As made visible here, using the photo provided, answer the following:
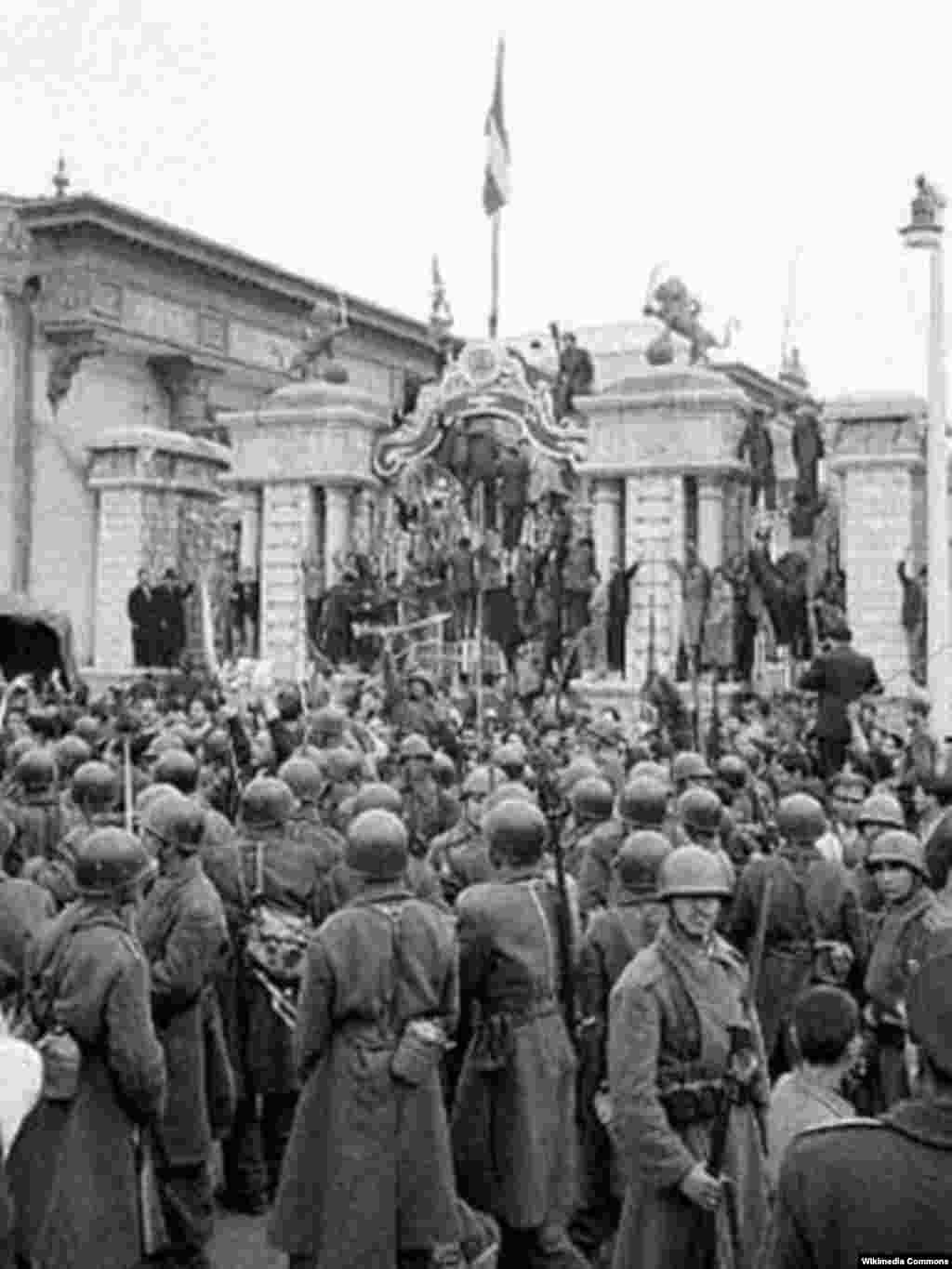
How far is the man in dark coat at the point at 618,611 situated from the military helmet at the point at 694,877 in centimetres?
1971

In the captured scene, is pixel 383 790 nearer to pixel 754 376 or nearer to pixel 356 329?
pixel 754 376

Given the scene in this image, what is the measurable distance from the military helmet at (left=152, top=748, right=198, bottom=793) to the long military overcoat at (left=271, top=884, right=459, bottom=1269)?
3163 millimetres

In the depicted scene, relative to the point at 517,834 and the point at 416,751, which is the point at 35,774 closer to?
the point at 416,751

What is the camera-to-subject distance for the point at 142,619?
92.6 ft

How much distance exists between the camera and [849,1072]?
5387 millimetres

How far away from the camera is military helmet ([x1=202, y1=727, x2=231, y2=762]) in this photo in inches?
499

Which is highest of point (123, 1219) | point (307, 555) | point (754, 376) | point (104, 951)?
point (754, 376)

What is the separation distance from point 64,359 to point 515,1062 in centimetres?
3031

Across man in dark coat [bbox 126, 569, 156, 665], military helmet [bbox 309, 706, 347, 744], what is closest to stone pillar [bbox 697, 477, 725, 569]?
man in dark coat [bbox 126, 569, 156, 665]

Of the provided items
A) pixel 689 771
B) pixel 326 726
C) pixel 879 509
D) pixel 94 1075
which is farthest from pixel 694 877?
pixel 879 509

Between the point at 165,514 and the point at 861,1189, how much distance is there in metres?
27.1

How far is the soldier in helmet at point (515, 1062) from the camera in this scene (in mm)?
6672

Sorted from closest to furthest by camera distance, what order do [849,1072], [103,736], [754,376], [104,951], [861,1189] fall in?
[861,1189] → [849,1072] → [104,951] → [103,736] → [754,376]

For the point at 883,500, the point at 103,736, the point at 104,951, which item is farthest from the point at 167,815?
the point at 883,500
